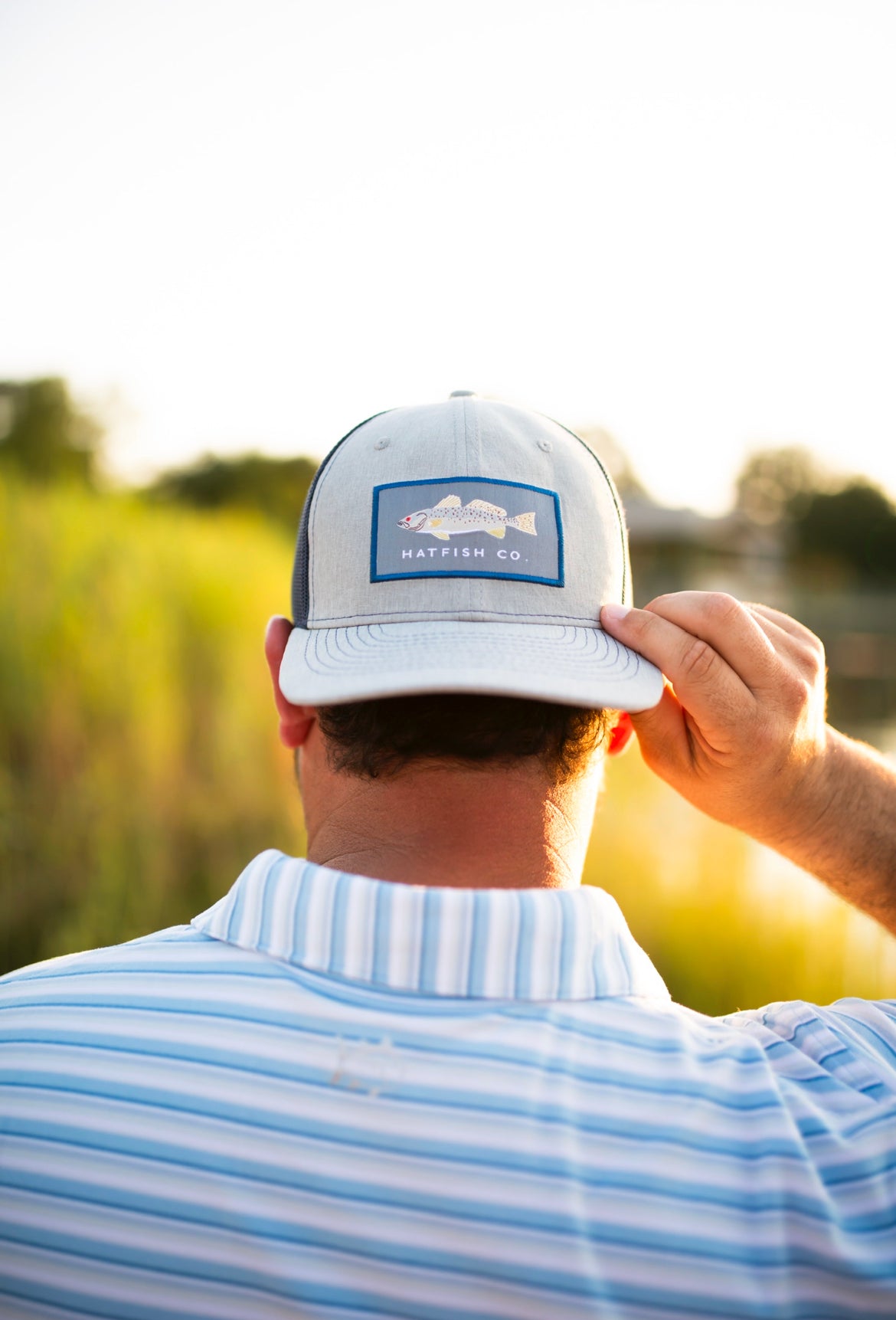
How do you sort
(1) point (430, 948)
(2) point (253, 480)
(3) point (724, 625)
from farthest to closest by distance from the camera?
(2) point (253, 480) < (3) point (724, 625) < (1) point (430, 948)

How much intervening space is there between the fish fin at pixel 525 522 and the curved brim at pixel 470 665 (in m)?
0.14

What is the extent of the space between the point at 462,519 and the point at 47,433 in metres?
6.21

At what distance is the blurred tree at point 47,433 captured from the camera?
5.43 metres

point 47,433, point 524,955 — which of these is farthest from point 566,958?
point 47,433

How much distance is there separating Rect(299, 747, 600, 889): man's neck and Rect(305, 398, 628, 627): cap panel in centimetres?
25

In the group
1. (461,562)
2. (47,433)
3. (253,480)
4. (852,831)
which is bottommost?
(852,831)

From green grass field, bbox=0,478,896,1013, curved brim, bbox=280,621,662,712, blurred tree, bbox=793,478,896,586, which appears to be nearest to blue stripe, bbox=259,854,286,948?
curved brim, bbox=280,621,662,712

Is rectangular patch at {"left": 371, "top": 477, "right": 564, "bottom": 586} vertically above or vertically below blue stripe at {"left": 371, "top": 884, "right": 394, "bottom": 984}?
above

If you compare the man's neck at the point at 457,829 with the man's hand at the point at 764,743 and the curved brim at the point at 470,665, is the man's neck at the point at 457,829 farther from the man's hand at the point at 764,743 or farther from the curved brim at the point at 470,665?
the man's hand at the point at 764,743

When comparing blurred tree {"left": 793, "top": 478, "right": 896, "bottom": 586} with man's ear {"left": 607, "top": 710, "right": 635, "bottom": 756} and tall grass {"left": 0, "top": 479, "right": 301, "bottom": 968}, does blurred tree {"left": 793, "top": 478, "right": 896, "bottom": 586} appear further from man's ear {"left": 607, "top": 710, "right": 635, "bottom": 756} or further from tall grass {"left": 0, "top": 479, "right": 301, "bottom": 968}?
man's ear {"left": 607, "top": 710, "right": 635, "bottom": 756}

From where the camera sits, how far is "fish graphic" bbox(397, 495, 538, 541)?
129cm

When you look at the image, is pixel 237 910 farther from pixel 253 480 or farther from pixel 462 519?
pixel 253 480

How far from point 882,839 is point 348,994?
1059mm

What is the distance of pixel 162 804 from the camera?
5117 mm
